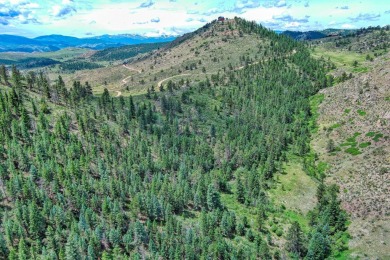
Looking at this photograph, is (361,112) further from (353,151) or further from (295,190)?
(295,190)

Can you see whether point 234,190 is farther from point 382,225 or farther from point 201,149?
point 382,225

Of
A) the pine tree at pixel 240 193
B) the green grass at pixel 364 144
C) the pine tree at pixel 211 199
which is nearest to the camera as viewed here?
the pine tree at pixel 211 199

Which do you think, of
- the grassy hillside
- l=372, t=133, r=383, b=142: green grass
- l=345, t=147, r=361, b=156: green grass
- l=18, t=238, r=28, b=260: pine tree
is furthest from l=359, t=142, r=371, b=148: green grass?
l=18, t=238, r=28, b=260: pine tree

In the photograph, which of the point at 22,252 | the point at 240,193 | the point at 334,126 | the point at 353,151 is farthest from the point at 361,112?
the point at 22,252

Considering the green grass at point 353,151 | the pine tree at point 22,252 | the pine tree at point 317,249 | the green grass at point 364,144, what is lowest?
the pine tree at point 317,249

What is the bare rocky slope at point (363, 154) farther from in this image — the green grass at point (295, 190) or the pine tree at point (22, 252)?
the pine tree at point (22, 252)

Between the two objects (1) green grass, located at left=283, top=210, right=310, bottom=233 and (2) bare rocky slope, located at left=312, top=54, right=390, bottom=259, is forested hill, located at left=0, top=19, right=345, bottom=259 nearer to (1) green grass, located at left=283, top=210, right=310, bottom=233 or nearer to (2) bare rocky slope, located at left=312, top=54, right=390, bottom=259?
(1) green grass, located at left=283, top=210, right=310, bottom=233

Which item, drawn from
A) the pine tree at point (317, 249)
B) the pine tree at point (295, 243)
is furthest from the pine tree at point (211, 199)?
the pine tree at point (317, 249)

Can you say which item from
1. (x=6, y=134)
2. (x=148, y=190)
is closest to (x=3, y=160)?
(x=6, y=134)
